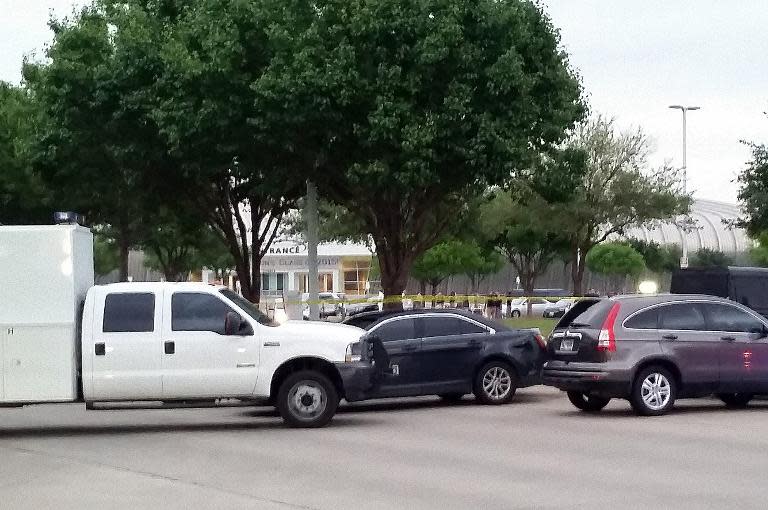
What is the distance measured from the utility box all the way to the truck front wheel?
2643mm

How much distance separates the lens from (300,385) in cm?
1677

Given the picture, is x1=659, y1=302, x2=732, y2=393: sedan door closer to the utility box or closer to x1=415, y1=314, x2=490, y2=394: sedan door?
x1=415, y1=314, x2=490, y2=394: sedan door

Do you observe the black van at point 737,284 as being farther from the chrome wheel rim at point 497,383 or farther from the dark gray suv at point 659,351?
the chrome wheel rim at point 497,383

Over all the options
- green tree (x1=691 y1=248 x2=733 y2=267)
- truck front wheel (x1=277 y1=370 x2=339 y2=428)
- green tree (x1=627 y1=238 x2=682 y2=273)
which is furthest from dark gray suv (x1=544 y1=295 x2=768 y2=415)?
green tree (x1=691 y1=248 x2=733 y2=267)

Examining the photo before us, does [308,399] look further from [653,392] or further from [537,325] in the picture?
[537,325]

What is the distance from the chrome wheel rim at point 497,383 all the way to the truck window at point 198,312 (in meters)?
4.78

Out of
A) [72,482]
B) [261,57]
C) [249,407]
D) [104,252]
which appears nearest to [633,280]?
[104,252]

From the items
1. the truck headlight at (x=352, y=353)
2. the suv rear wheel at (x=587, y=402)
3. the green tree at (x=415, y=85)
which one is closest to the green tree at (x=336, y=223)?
the green tree at (x=415, y=85)

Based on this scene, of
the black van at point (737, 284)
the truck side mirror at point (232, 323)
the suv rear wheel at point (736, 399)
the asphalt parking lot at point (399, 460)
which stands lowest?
the asphalt parking lot at point (399, 460)

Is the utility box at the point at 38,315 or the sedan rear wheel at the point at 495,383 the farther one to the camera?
the sedan rear wheel at the point at 495,383

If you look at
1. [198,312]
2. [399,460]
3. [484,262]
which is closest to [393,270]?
[198,312]

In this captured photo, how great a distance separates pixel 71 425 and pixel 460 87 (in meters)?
12.5

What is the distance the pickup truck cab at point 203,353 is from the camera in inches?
643

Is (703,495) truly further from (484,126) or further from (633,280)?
(633,280)
